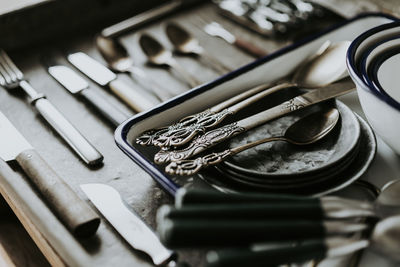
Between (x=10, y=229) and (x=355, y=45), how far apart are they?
497mm

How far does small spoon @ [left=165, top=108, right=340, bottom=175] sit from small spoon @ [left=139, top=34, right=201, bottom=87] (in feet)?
0.80

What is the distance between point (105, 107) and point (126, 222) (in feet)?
0.73

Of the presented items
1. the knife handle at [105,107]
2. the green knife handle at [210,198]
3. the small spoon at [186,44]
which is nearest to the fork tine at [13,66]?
the knife handle at [105,107]

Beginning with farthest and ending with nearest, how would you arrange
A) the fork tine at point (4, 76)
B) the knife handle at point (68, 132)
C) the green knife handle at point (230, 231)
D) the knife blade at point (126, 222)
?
the fork tine at point (4, 76), the knife handle at point (68, 132), the knife blade at point (126, 222), the green knife handle at point (230, 231)

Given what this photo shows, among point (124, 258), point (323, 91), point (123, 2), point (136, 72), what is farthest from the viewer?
point (123, 2)

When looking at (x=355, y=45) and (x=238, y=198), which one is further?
(x=355, y=45)

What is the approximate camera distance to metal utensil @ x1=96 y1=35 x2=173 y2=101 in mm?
711

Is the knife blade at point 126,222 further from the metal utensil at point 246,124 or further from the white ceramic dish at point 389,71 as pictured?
the white ceramic dish at point 389,71

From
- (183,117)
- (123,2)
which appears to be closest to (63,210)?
(183,117)

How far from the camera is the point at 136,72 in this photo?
731 millimetres

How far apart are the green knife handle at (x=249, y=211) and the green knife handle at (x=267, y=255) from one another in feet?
0.08

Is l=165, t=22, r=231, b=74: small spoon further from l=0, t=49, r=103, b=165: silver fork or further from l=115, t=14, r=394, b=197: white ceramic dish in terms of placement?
l=0, t=49, r=103, b=165: silver fork

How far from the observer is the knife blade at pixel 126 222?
436 millimetres

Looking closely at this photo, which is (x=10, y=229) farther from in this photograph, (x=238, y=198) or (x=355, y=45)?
(x=355, y=45)
